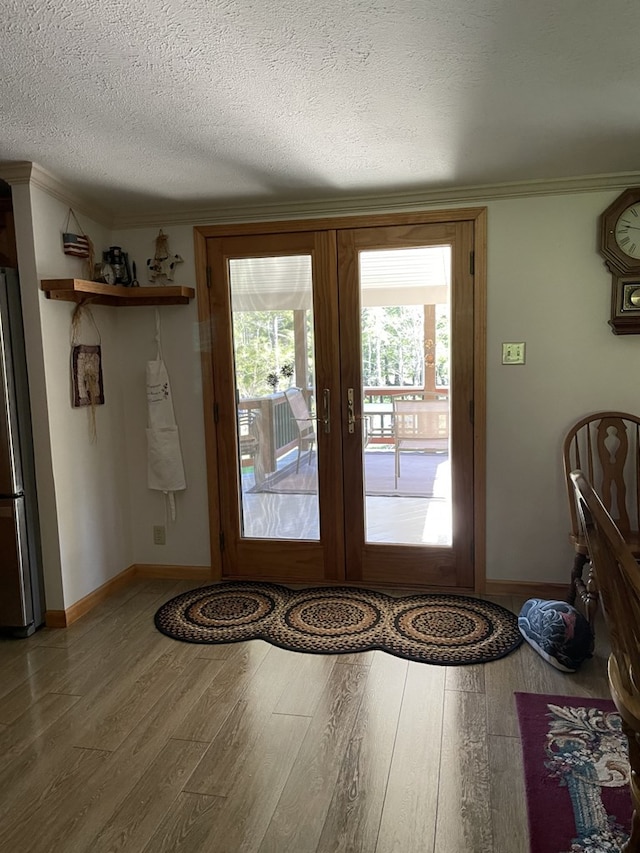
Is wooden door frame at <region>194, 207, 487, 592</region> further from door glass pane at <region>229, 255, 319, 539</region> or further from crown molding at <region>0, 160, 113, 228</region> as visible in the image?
crown molding at <region>0, 160, 113, 228</region>

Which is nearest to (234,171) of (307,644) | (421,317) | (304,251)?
(304,251)

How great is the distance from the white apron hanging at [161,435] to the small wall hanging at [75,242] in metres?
0.51

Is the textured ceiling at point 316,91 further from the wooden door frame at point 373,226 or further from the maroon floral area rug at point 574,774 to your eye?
the maroon floral area rug at point 574,774

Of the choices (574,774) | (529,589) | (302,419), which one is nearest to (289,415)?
(302,419)

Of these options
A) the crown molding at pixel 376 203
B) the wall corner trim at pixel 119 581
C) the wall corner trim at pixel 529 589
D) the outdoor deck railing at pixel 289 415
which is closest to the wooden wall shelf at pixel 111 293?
the crown molding at pixel 376 203

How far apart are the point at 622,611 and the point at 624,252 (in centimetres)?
220

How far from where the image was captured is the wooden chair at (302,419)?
3508 mm

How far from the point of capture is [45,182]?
2.88 meters

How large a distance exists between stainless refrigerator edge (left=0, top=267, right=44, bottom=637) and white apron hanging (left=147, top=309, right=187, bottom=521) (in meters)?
0.74

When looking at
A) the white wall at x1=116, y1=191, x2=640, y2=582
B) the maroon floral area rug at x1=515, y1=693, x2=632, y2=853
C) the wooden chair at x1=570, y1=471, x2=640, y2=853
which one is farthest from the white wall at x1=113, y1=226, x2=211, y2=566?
the wooden chair at x1=570, y1=471, x2=640, y2=853

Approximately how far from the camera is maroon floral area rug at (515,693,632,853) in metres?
1.69

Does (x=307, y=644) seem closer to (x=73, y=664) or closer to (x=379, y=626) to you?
(x=379, y=626)

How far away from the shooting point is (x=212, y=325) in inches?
139

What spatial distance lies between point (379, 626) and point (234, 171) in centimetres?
222
